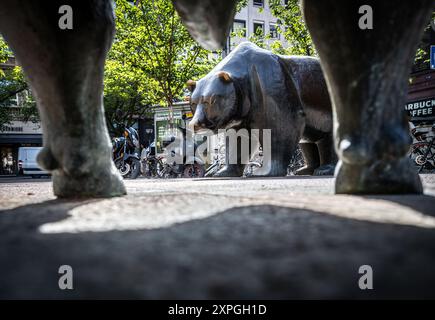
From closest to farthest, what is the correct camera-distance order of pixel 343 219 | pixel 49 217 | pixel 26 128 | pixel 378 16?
1. pixel 343 219
2. pixel 49 217
3. pixel 378 16
4. pixel 26 128

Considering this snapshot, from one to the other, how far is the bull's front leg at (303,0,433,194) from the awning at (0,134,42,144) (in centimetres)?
3382

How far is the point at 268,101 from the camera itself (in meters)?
5.75

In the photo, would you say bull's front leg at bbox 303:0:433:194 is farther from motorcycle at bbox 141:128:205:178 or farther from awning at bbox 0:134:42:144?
awning at bbox 0:134:42:144

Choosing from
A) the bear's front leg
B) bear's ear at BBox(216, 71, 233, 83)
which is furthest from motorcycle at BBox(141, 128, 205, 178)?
bear's ear at BBox(216, 71, 233, 83)

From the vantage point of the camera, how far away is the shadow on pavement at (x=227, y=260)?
451mm

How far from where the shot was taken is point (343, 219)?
2.92 ft

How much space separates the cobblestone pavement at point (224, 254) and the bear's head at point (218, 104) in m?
4.98

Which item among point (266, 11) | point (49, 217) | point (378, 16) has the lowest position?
point (49, 217)

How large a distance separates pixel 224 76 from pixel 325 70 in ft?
14.0

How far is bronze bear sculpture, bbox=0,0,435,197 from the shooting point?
4.96ft
